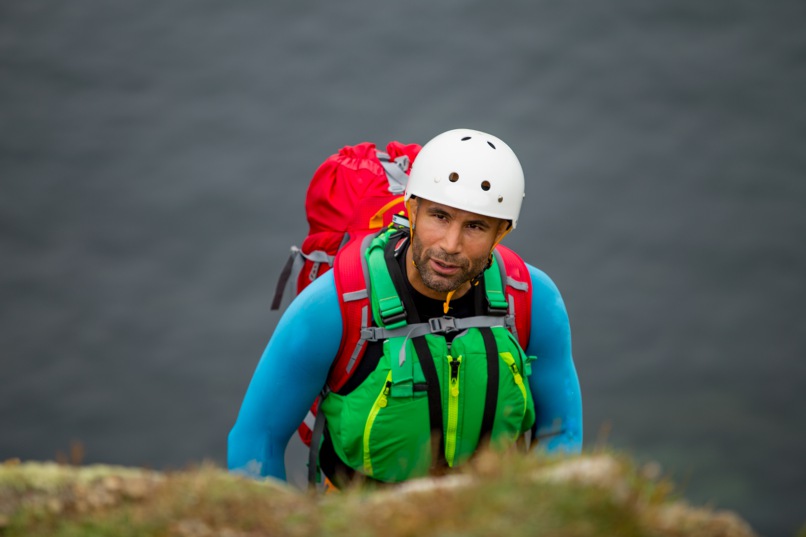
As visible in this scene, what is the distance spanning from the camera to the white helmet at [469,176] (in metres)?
4.83

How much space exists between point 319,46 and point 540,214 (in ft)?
10.4

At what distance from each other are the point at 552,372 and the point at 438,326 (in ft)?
2.23

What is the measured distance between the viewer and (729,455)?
1287 centimetres

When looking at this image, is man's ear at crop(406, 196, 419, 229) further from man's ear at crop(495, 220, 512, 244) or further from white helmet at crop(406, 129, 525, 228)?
man's ear at crop(495, 220, 512, 244)

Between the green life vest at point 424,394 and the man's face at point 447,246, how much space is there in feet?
0.48

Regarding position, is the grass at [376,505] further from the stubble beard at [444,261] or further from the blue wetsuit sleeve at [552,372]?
the blue wetsuit sleeve at [552,372]

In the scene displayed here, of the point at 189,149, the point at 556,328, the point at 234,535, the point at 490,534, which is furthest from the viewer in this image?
the point at 189,149

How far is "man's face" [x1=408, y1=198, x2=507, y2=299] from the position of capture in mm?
4762

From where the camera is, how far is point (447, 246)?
4742mm

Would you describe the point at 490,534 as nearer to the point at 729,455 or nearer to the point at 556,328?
the point at 556,328

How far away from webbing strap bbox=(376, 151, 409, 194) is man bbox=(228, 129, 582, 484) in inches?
17.6

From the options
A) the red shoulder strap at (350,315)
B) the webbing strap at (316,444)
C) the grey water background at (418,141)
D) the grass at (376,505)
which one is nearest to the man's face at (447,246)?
the red shoulder strap at (350,315)

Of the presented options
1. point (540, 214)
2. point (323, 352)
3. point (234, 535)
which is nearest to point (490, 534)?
point (234, 535)

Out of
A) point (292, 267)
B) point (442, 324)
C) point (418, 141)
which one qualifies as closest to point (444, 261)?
point (442, 324)
